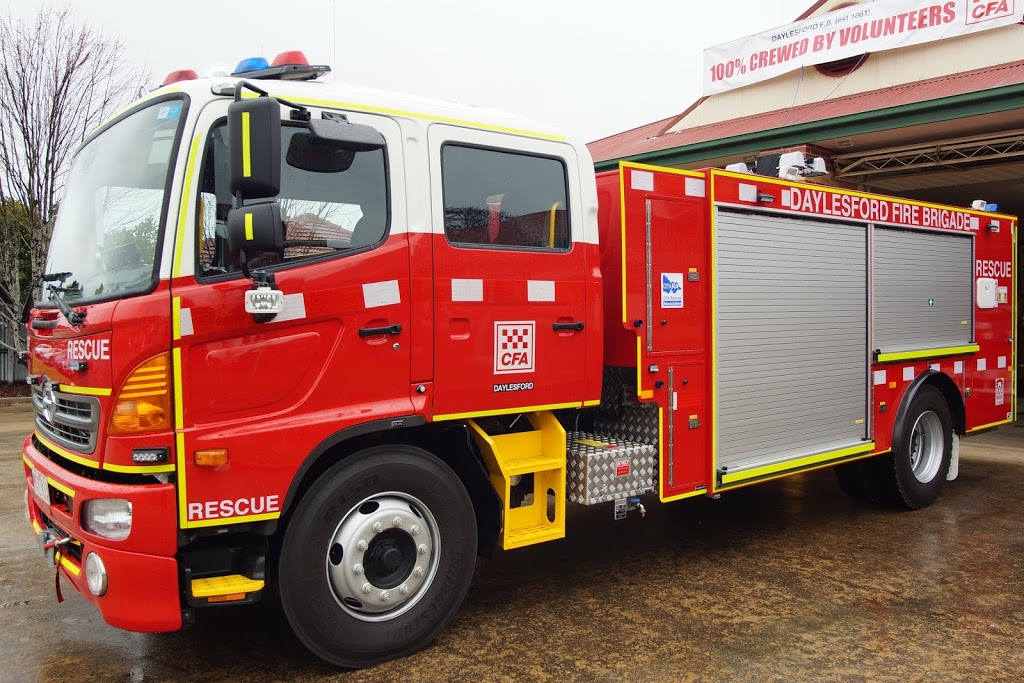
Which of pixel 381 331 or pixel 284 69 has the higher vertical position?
pixel 284 69

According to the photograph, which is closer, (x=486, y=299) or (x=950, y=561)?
(x=486, y=299)

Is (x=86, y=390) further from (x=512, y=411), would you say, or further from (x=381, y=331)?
(x=512, y=411)

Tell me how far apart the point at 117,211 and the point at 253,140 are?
3.13 ft

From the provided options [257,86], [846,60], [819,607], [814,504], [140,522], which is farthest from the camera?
[846,60]

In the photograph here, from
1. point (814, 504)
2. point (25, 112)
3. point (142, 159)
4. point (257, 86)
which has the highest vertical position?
point (25, 112)

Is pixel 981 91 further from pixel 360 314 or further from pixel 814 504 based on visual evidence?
pixel 360 314

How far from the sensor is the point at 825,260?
19.6 ft

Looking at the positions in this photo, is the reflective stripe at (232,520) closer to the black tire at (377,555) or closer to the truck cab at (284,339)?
the truck cab at (284,339)

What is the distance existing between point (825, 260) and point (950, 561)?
2.23m

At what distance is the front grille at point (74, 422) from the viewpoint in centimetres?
346

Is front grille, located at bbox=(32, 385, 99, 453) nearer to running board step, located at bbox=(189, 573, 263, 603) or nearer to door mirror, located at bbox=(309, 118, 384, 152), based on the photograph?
running board step, located at bbox=(189, 573, 263, 603)

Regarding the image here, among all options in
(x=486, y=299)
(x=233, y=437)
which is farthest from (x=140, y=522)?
(x=486, y=299)

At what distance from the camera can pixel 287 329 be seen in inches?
142

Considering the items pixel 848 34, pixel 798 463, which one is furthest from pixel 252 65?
pixel 848 34
